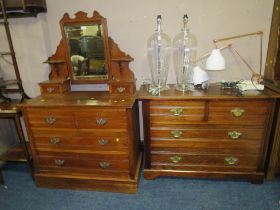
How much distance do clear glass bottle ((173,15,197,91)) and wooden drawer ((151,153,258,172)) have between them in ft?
2.16

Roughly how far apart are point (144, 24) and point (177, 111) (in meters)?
0.96

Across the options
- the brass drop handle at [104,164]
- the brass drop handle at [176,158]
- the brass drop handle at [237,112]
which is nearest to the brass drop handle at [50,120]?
the brass drop handle at [104,164]

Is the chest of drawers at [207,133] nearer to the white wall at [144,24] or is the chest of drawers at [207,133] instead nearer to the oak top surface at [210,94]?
the oak top surface at [210,94]

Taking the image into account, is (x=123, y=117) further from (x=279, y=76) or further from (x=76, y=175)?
(x=279, y=76)

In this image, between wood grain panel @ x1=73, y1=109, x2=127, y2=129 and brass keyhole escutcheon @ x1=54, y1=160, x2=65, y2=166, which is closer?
wood grain panel @ x1=73, y1=109, x2=127, y2=129

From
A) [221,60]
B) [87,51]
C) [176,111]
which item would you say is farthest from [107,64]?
[221,60]

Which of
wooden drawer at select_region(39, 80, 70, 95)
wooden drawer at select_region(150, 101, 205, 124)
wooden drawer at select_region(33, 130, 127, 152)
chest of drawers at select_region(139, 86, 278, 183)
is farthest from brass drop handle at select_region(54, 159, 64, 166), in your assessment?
wooden drawer at select_region(150, 101, 205, 124)

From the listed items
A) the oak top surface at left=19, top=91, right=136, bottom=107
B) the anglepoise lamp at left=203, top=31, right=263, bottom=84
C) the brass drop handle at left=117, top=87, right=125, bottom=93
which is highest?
the anglepoise lamp at left=203, top=31, right=263, bottom=84

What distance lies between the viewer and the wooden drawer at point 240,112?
5.54 ft

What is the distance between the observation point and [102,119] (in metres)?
1.72

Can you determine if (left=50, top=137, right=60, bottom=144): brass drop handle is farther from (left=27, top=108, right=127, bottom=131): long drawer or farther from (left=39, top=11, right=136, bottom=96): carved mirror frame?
(left=39, top=11, right=136, bottom=96): carved mirror frame

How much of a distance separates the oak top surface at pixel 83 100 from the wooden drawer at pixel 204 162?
62 cm

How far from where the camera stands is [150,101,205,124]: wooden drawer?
1750mm

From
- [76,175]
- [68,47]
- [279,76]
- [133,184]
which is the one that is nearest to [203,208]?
[133,184]
